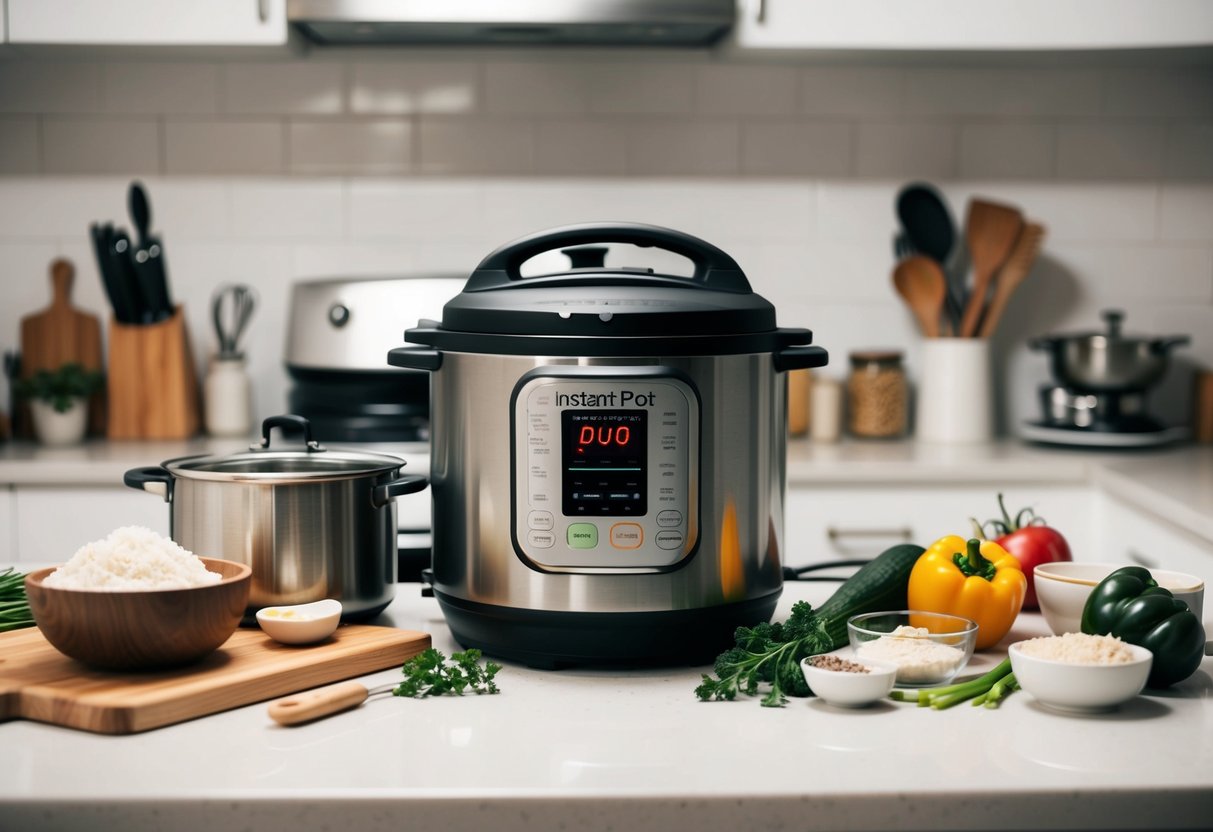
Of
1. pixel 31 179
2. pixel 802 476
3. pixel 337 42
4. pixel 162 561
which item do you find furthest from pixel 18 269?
pixel 162 561

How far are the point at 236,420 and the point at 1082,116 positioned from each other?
6.32 feet

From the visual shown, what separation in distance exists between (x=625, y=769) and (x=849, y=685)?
20cm

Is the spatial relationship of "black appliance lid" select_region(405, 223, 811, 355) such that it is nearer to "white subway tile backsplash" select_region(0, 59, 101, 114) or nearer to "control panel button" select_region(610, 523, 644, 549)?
"control panel button" select_region(610, 523, 644, 549)

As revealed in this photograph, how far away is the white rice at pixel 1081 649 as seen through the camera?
0.89 meters

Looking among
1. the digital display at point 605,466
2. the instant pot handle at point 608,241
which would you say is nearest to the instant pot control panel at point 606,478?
the digital display at point 605,466

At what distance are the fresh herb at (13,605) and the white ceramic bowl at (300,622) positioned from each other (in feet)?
0.73

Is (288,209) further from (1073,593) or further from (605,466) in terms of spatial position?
(1073,593)

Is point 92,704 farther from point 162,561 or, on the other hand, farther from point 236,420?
point 236,420

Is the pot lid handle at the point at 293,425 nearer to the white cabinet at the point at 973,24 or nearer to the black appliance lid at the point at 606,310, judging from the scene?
Answer: the black appliance lid at the point at 606,310

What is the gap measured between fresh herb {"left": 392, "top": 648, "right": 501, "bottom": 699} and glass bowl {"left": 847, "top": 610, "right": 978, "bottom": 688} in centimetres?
29

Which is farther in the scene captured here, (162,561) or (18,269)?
(18,269)

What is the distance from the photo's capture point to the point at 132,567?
91 centimetres

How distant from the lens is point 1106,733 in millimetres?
851

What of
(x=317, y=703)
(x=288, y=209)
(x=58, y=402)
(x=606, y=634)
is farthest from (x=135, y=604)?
(x=288, y=209)
